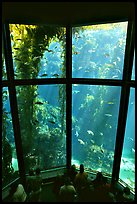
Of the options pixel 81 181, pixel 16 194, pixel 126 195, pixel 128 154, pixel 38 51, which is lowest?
pixel 126 195

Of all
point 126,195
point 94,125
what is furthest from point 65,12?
point 126,195

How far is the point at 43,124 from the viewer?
4453 millimetres

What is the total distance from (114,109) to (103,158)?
134cm

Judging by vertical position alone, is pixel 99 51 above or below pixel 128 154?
above

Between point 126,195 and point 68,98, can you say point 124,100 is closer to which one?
point 68,98

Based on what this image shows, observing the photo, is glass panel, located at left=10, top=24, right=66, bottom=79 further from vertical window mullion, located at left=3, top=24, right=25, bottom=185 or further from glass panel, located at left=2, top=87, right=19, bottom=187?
glass panel, located at left=2, top=87, right=19, bottom=187

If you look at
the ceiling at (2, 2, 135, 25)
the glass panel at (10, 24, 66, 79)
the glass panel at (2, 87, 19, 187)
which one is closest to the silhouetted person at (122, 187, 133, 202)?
the glass panel at (2, 87, 19, 187)

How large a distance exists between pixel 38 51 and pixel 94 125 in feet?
7.20

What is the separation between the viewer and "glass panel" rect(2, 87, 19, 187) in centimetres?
390

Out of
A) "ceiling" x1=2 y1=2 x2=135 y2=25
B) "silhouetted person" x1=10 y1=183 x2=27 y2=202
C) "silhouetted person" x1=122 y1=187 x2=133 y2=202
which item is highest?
"ceiling" x1=2 y1=2 x2=135 y2=25

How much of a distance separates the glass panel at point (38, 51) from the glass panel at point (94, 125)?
691mm

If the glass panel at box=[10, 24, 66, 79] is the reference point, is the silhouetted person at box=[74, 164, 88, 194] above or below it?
below

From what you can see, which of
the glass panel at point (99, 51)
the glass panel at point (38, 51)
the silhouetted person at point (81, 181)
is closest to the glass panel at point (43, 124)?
the glass panel at point (38, 51)

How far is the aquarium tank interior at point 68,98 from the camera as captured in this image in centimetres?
375
